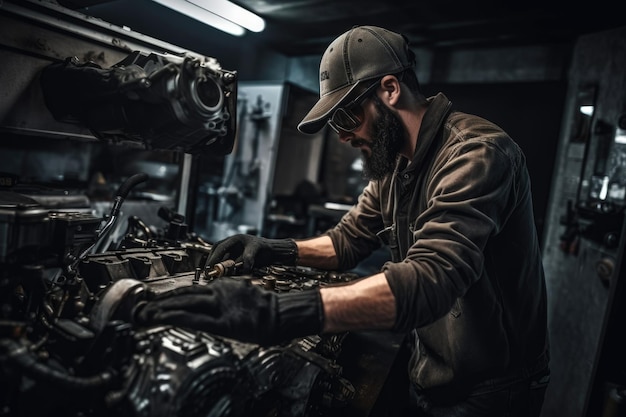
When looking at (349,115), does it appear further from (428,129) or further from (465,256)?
(465,256)

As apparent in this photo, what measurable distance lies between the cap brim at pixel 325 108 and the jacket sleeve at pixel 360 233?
1.72 feet

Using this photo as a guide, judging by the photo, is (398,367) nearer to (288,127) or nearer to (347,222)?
(347,222)

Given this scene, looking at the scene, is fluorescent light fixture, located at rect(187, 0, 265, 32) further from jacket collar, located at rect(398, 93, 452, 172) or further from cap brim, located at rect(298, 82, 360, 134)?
jacket collar, located at rect(398, 93, 452, 172)

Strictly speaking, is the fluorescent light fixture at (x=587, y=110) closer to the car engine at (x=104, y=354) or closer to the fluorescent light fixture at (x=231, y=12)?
the fluorescent light fixture at (x=231, y=12)

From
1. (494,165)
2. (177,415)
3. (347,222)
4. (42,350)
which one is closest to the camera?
(177,415)

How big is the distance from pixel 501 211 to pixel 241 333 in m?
0.79

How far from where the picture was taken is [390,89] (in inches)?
57.2

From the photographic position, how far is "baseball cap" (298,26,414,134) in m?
1.43

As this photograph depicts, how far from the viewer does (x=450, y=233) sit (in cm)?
113

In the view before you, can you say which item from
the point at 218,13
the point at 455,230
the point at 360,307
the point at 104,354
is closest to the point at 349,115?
the point at 455,230

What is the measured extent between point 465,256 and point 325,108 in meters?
0.67

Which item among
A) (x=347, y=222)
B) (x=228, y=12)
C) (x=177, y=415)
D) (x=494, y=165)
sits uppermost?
(x=228, y=12)

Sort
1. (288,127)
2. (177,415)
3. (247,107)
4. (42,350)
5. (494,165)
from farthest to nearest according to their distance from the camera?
1. (288,127)
2. (247,107)
3. (494,165)
4. (42,350)
5. (177,415)

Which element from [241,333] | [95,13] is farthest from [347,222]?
[95,13]
